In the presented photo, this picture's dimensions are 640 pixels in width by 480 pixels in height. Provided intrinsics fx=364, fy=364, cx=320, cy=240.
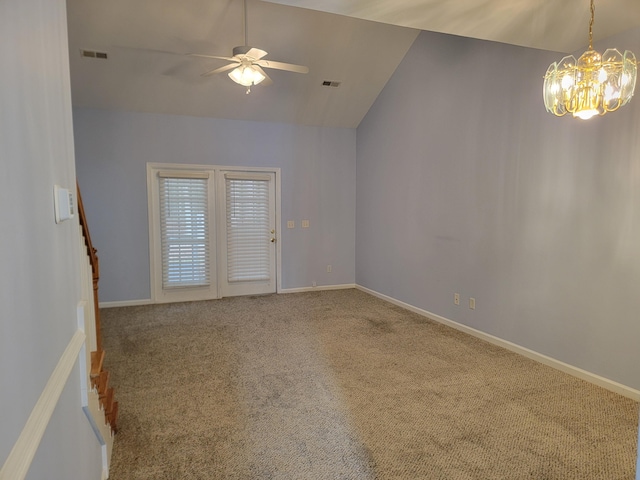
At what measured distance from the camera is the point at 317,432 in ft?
7.21

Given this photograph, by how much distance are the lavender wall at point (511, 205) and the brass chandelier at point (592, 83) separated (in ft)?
2.12

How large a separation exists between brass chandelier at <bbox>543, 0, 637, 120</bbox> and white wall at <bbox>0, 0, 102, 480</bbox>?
2566 millimetres

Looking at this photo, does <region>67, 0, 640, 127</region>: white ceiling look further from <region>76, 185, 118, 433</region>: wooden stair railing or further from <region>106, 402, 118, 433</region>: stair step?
<region>106, 402, 118, 433</region>: stair step

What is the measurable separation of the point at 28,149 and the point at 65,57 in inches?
34.1

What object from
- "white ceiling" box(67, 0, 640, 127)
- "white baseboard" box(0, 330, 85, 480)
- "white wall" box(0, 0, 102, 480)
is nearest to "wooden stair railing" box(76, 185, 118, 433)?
"white wall" box(0, 0, 102, 480)

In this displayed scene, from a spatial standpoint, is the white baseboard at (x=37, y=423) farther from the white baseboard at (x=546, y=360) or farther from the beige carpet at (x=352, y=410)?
the white baseboard at (x=546, y=360)

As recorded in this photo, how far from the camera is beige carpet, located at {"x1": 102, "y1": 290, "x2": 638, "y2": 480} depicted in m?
1.91

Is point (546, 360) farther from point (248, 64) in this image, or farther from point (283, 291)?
point (283, 291)

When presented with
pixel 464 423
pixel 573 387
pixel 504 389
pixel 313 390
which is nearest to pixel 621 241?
pixel 573 387

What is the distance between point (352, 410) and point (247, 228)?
→ 3782 mm

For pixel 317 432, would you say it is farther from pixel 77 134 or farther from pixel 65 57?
pixel 77 134

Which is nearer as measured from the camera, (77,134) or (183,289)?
(77,134)

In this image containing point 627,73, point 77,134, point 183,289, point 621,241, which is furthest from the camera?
point 183,289

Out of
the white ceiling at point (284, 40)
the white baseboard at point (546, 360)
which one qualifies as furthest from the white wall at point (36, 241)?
the white baseboard at point (546, 360)
